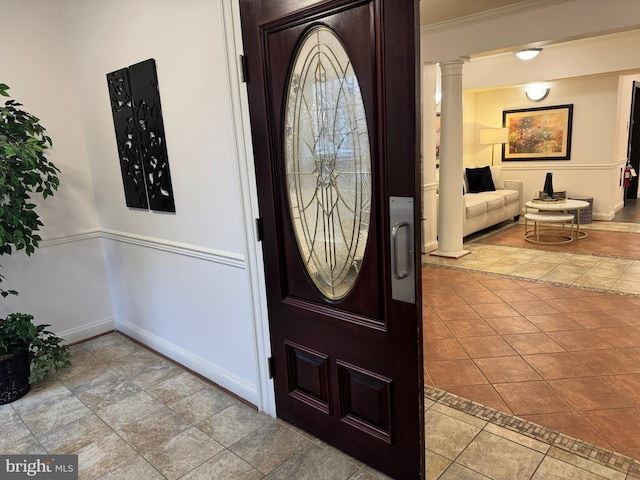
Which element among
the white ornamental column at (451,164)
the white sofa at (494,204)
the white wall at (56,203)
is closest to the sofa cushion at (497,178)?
the white sofa at (494,204)

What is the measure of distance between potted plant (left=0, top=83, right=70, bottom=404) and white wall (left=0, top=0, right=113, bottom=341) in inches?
17.4

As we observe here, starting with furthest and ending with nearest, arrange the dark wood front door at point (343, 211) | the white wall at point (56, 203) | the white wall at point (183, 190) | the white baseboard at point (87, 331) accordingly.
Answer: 1. the white baseboard at point (87, 331)
2. the white wall at point (56, 203)
3. the white wall at point (183, 190)
4. the dark wood front door at point (343, 211)

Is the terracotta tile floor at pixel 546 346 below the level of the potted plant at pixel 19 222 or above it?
below

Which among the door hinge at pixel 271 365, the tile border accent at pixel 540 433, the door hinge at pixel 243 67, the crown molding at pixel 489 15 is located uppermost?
the crown molding at pixel 489 15

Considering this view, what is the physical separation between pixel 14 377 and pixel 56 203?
1.29 meters

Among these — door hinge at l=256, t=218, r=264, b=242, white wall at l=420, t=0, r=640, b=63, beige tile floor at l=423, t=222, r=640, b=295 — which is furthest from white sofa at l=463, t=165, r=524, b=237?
door hinge at l=256, t=218, r=264, b=242

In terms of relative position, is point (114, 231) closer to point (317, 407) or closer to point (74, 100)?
point (74, 100)

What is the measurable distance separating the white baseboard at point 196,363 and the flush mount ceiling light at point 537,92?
709 centimetres

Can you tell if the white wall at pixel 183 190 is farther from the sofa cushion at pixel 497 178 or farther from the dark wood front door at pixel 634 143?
the dark wood front door at pixel 634 143

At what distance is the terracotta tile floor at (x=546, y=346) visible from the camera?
90.3 inches

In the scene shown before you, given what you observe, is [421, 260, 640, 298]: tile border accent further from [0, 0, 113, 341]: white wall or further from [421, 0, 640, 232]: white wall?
[0, 0, 113, 341]: white wall

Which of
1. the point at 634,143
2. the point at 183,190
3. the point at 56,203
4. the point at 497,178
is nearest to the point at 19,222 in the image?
the point at 56,203

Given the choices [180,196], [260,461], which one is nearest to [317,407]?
[260,461]

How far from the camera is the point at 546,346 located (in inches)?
118
